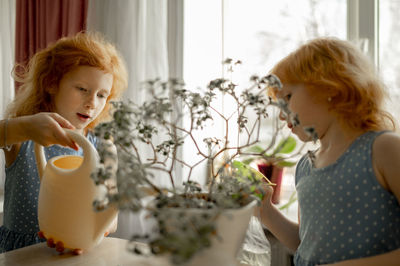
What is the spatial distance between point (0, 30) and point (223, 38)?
59.4 inches

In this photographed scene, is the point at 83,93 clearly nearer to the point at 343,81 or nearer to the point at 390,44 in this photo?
the point at 343,81

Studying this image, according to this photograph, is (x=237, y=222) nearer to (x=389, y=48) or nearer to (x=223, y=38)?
(x=389, y=48)

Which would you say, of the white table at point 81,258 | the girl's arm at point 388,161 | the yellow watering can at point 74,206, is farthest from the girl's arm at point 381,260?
the yellow watering can at point 74,206

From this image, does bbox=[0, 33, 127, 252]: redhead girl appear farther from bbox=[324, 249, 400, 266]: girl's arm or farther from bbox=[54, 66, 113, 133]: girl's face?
bbox=[324, 249, 400, 266]: girl's arm

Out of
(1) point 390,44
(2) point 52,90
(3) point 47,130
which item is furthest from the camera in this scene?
(1) point 390,44

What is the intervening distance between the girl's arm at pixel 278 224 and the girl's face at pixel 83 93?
68cm

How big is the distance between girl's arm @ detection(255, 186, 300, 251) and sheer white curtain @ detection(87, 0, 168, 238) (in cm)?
106

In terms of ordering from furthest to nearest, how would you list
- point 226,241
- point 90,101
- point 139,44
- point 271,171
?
point 139,44, point 271,171, point 90,101, point 226,241

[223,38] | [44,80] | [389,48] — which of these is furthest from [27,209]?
[389,48]

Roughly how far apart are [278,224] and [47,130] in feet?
2.34

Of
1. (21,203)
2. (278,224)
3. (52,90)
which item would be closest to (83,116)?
(52,90)

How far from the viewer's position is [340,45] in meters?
1.09

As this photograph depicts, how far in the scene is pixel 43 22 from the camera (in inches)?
99.6

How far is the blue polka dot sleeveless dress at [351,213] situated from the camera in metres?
0.97
